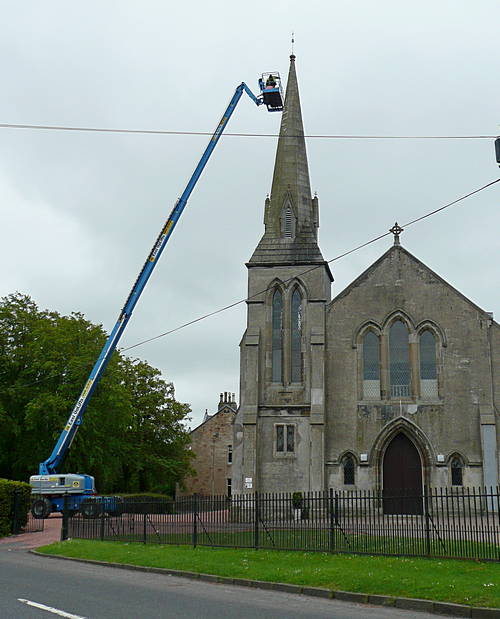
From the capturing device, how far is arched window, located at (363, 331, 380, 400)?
111ft

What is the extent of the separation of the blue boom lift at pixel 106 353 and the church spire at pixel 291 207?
4.82m

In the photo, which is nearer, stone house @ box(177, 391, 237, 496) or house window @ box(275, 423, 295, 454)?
house window @ box(275, 423, 295, 454)

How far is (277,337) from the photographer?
35.0m

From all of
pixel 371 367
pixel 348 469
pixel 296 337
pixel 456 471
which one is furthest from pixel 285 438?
pixel 456 471

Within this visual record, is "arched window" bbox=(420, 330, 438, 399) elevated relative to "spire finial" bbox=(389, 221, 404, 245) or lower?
lower

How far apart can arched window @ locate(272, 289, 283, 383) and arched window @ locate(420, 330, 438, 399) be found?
20.7 ft

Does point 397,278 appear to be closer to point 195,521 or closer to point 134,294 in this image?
point 134,294

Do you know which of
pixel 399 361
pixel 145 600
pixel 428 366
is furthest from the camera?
pixel 399 361

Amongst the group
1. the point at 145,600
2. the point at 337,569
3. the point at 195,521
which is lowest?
the point at 145,600

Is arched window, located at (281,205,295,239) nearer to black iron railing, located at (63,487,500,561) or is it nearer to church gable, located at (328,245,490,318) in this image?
church gable, located at (328,245,490,318)

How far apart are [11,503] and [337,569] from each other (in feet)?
53.2

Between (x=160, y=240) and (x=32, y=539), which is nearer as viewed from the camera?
(x=32, y=539)

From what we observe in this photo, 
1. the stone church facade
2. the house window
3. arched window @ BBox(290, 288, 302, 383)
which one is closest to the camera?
the stone church facade

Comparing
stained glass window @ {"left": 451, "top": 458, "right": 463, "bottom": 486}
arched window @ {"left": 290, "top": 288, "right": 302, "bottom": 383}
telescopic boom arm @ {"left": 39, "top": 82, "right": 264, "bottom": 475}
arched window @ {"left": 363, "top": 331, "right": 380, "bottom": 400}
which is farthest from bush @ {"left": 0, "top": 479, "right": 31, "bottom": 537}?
stained glass window @ {"left": 451, "top": 458, "right": 463, "bottom": 486}
